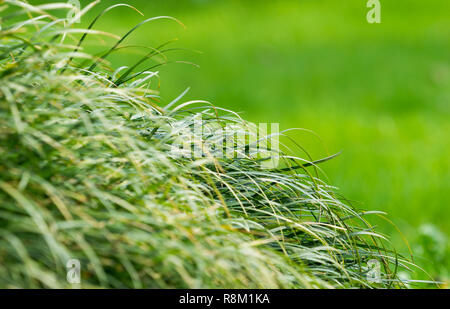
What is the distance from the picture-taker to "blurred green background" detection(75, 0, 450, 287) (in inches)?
191

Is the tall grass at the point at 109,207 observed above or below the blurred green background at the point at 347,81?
below

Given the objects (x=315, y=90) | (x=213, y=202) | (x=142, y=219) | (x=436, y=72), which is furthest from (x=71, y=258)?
(x=436, y=72)

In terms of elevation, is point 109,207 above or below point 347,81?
below

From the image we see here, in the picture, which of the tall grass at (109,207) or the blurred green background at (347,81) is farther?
the blurred green background at (347,81)

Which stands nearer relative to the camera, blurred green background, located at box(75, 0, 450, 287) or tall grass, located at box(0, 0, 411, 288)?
tall grass, located at box(0, 0, 411, 288)

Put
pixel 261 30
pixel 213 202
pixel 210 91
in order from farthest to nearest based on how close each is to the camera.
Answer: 1. pixel 261 30
2. pixel 210 91
3. pixel 213 202

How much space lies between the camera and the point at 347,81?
27.6ft

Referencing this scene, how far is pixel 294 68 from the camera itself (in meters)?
8.77

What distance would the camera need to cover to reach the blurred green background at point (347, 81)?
15.9 ft

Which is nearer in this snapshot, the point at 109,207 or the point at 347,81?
the point at 109,207

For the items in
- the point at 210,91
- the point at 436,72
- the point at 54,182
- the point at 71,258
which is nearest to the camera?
the point at 71,258

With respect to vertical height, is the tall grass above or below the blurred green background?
below
